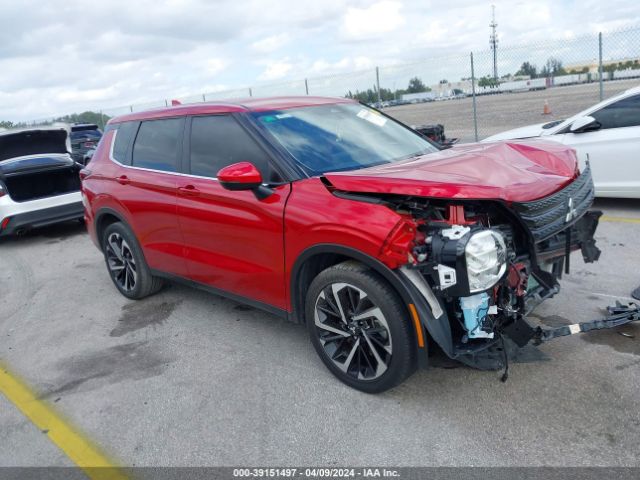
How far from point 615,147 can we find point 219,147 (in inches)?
197

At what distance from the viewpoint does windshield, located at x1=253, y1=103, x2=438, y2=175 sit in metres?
3.70

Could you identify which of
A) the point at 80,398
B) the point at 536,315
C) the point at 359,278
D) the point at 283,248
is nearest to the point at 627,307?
the point at 536,315

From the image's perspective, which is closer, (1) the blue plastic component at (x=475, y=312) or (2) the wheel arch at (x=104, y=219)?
(1) the blue plastic component at (x=475, y=312)

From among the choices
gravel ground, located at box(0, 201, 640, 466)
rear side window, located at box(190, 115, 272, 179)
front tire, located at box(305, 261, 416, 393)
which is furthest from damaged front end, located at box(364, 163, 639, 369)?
rear side window, located at box(190, 115, 272, 179)

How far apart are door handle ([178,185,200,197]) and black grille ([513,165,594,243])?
2330mm

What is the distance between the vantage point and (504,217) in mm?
3139

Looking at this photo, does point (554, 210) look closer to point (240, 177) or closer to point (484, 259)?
point (484, 259)

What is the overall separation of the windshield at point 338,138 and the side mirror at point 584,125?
292cm

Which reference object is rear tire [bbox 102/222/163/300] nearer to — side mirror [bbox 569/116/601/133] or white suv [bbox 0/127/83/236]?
white suv [bbox 0/127/83/236]

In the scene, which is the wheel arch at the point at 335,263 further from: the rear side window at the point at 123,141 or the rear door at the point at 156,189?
the rear side window at the point at 123,141

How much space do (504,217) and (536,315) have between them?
53.1 inches

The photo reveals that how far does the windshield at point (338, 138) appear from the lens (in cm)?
370

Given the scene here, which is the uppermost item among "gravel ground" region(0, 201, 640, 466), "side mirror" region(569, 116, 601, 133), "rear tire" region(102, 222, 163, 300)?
"side mirror" region(569, 116, 601, 133)

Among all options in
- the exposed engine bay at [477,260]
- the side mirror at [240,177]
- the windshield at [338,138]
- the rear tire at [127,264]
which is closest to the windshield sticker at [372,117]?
the windshield at [338,138]
